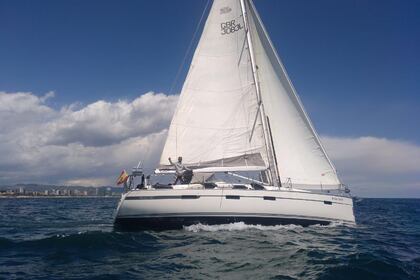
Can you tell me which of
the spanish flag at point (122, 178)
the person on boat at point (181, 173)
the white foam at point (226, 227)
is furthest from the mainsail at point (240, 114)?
the white foam at point (226, 227)

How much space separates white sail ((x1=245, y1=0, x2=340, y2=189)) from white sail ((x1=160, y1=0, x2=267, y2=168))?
A: 1380 millimetres

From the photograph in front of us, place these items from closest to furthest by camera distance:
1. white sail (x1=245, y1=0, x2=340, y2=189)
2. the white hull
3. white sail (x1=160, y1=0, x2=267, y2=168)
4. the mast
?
the white hull
white sail (x1=160, y1=0, x2=267, y2=168)
the mast
white sail (x1=245, y1=0, x2=340, y2=189)

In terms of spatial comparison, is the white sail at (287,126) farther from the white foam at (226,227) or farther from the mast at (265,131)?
the white foam at (226,227)

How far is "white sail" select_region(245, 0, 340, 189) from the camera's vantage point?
875 inches

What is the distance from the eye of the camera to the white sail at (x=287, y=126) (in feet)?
72.9

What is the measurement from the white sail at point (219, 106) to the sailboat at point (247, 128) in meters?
0.05

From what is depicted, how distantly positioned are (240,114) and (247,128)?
844 mm

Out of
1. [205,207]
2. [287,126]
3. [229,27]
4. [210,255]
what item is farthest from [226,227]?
[229,27]

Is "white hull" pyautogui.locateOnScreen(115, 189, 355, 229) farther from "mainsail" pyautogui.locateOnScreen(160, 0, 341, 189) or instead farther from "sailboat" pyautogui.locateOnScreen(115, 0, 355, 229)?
"mainsail" pyautogui.locateOnScreen(160, 0, 341, 189)

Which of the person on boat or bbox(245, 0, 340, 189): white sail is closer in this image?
the person on boat

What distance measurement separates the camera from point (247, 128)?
71.5ft

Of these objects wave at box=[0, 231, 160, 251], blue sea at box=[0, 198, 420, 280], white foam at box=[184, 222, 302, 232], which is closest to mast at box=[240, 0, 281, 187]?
white foam at box=[184, 222, 302, 232]

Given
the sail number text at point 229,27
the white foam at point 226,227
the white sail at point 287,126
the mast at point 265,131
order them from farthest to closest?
1. the sail number text at point 229,27
2. the white sail at point 287,126
3. the mast at point 265,131
4. the white foam at point 226,227

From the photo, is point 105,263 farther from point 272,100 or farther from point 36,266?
point 272,100
